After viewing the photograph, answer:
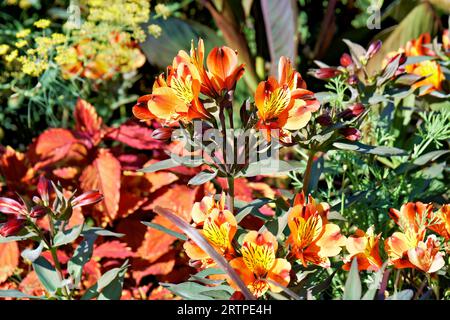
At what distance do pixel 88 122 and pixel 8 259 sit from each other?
45 centimetres

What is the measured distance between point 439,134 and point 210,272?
0.57 m

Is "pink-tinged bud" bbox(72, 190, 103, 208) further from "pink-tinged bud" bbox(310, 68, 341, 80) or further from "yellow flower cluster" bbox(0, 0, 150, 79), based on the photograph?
"yellow flower cluster" bbox(0, 0, 150, 79)

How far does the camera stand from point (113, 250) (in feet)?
4.74

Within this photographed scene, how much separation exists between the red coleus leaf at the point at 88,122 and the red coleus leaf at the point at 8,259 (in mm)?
375

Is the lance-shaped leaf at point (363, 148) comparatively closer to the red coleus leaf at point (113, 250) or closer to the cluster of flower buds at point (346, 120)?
the cluster of flower buds at point (346, 120)

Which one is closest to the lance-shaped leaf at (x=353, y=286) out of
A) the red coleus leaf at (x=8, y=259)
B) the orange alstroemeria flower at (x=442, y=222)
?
the orange alstroemeria flower at (x=442, y=222)

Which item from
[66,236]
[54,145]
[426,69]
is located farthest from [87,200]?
[426,69]

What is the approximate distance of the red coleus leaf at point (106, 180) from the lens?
1.48 m

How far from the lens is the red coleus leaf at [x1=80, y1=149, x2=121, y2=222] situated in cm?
148

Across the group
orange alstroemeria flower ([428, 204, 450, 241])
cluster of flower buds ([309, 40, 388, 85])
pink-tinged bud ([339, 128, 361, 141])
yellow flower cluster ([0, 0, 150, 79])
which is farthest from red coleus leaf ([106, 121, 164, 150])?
orange alstroemeria flower ([428, 204, 450, 241])

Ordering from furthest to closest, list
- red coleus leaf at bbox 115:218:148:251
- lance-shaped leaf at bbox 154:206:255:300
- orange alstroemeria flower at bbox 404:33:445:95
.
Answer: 1. red coleus leaf at bbox 115:218:148:251
2. orange alstroemeria flower at bbox 404:33:445:95
3. lance-shaped leaf at bbox 154:206:255:300

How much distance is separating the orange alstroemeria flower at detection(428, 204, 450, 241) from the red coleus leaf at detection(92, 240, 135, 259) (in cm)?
72

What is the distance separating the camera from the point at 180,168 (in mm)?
1620
